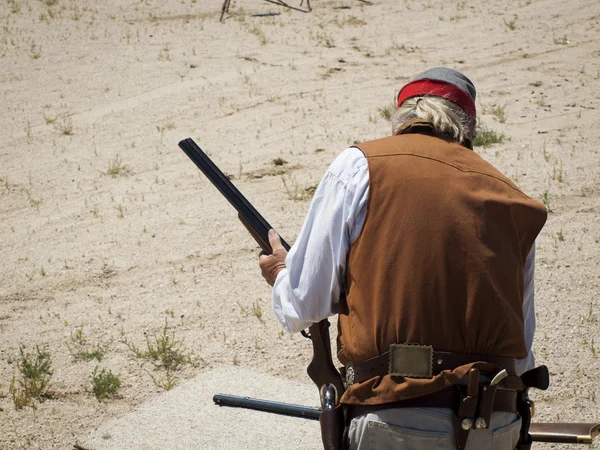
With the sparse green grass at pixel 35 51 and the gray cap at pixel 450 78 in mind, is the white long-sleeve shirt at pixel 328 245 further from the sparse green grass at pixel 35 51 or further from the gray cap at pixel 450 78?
the sparse green grass at pixel 35 51

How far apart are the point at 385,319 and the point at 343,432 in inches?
16.0

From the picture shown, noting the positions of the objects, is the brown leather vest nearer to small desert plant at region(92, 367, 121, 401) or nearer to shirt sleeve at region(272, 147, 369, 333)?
shirt sleeve at region(272, 147, 369, 333)

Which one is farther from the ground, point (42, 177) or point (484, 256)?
point (484, 256)

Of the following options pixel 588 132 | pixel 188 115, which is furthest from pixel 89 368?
pixel 588 132

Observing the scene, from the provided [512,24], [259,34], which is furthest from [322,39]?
[512,24]

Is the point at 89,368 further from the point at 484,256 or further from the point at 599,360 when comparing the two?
the point at 484,256

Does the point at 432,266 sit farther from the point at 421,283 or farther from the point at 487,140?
the point at 487,140

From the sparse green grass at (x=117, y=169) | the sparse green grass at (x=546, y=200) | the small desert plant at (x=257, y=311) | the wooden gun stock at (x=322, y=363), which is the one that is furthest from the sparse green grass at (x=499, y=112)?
the wooden gun stock at (x=322, y=363)

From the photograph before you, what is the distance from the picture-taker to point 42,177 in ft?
25.7

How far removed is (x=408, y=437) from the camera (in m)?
2.05

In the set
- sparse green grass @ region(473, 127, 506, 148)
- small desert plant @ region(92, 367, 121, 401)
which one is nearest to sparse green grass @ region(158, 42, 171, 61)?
sparse green grass @ region(473, 127, 506, 148)

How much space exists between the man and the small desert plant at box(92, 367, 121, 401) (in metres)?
2.66

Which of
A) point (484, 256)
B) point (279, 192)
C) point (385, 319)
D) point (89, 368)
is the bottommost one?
point (89, 368)

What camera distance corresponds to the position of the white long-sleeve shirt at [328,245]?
209cm
